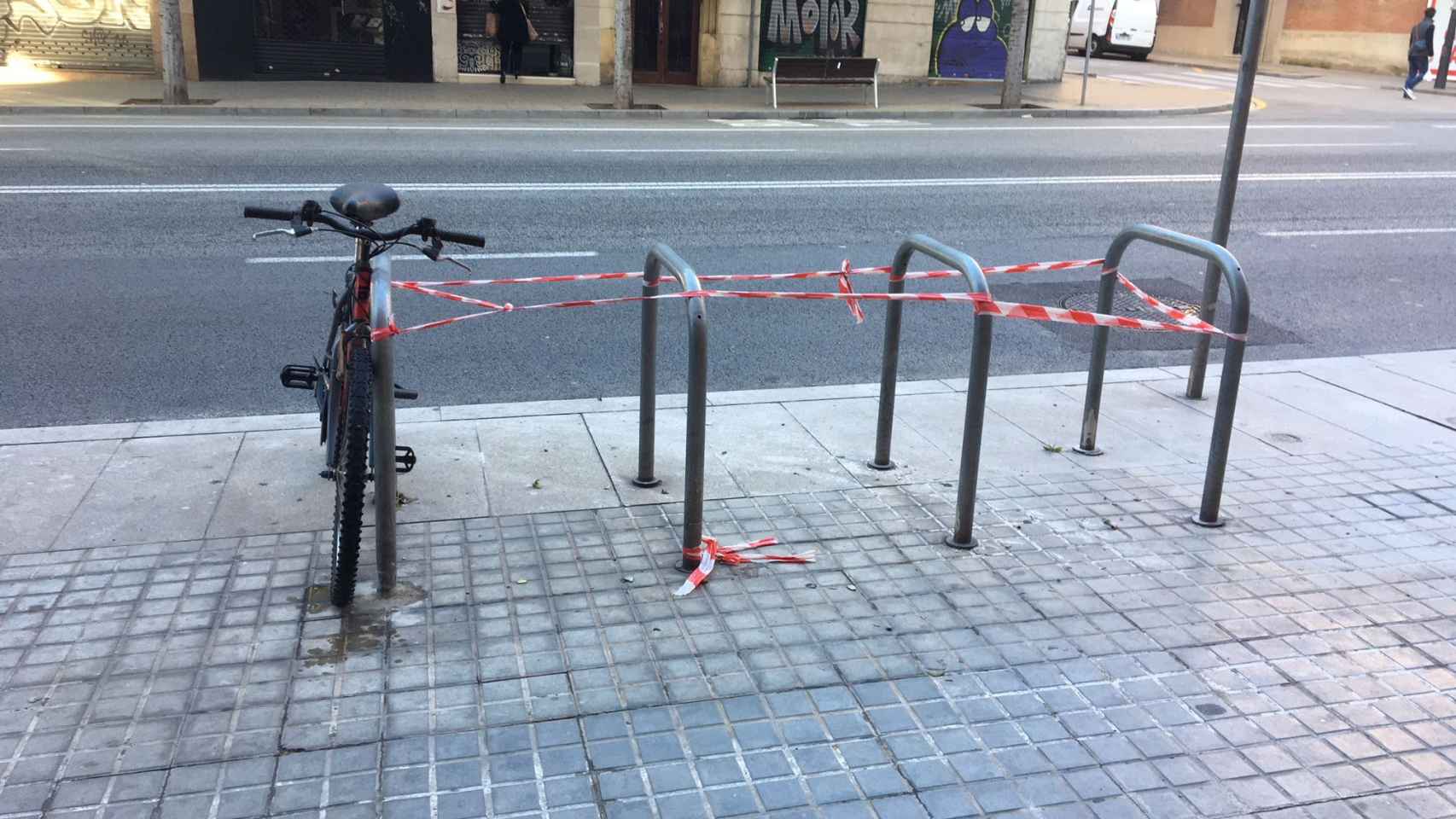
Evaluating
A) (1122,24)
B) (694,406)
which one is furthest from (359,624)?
(1122,24)

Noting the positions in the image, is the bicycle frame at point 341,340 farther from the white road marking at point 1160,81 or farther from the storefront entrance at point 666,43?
the white road marking at point 1160,81

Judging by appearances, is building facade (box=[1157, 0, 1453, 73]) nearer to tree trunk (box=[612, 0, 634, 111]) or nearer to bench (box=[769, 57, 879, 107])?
bench (box=[769, 57, 879, 107])

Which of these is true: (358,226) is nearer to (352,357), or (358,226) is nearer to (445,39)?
(352,357)

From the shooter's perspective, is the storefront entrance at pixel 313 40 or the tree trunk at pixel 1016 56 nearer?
the tree trunk at pixel 1016 56

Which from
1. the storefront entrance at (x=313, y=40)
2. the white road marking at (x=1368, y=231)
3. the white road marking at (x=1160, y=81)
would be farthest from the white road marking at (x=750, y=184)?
the white road marking at (x=1160, y=81)

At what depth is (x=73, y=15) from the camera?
853 inches

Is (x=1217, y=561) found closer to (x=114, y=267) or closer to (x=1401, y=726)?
(x=1401, y=726)

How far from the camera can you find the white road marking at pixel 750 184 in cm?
1158

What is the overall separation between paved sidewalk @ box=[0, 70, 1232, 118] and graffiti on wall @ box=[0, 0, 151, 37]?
0.93 m

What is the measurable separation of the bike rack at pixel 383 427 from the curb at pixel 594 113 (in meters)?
15.7

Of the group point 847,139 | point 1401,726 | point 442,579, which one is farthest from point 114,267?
point 847,139

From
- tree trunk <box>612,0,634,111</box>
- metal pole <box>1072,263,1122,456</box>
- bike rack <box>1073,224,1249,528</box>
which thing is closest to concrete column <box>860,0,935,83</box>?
tree trunk <box>612,0,634,111</box>

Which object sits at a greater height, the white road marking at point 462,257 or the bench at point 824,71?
the bench at point 824,71

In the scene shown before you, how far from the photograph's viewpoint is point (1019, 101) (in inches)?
901
